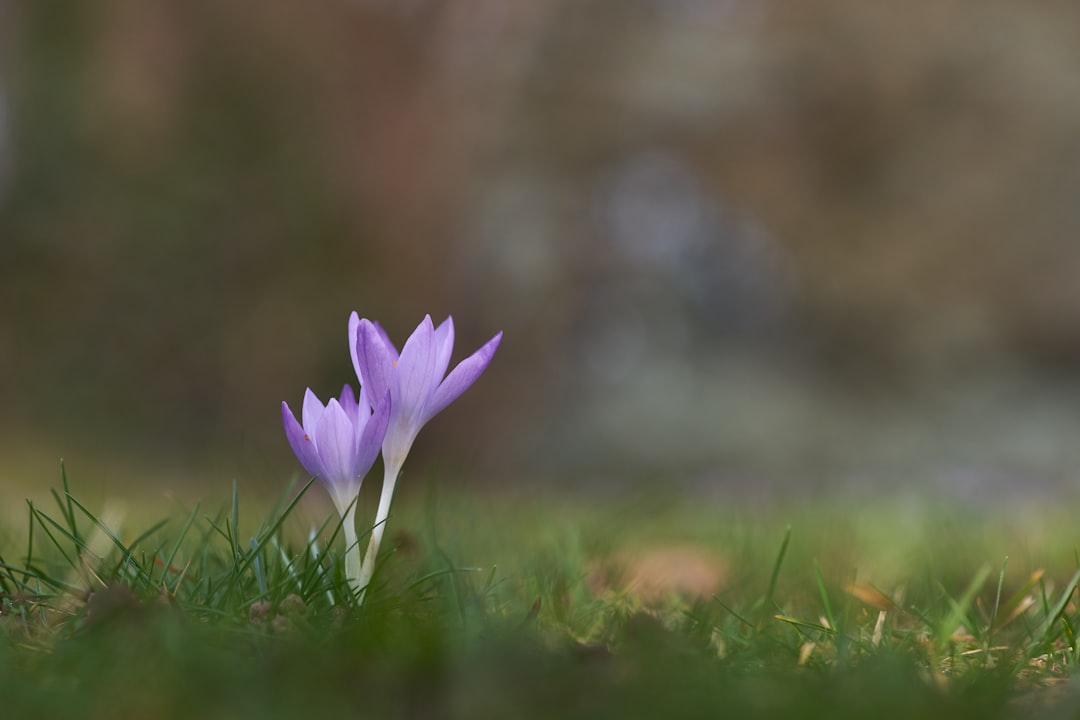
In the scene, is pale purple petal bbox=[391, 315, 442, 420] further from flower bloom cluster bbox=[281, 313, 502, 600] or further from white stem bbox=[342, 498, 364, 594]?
white stem bbox=[342, 498, 364, 594]

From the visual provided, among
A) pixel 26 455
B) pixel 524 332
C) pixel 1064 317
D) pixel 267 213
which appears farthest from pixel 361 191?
pixel 1064 317

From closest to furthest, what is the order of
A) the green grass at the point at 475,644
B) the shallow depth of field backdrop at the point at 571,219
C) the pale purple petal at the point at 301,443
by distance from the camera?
the green grass at the point at 475,644
the pale purple petal at the point at 301,443
the shallow depth of field backdrop at the point at 571,219

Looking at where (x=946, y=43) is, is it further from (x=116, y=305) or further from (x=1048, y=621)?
(x=1048, y=621)

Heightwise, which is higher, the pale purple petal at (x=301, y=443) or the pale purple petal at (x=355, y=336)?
the pale purple petal at (x=355, y=336)

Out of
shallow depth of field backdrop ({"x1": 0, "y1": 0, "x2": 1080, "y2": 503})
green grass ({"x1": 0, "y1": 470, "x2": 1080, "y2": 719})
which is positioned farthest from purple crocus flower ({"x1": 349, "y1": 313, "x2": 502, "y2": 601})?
shallow depth of field backdrop ({"x1": 0, "y1": 0, "x2": 1080, "y2": 503})

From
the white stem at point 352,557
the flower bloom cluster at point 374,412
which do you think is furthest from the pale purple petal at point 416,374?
the white stem at point 352,557

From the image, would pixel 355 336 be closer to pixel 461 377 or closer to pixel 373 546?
pixel 461 377

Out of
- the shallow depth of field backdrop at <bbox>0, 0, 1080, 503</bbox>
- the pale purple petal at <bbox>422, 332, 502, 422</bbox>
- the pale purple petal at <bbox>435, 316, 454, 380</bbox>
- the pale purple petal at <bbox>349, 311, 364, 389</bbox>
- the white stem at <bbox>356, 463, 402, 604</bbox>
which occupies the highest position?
the shallow depth of field backdrop at <bbox>0, 0, 1080, 503</bbox>

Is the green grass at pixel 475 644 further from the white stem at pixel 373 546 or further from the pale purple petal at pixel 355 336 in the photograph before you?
the pale purple petal at pixel 355 336
